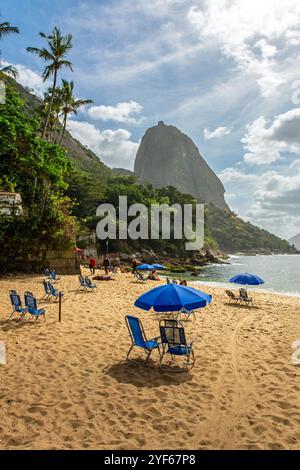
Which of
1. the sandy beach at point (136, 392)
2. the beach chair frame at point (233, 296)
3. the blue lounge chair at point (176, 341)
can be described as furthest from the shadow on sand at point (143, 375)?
the beach chair frame at point (233, 296)

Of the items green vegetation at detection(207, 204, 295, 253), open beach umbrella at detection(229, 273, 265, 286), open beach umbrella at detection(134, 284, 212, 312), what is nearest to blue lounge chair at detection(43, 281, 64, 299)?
open beach umbrella at detection(134, 284, 212, 312)

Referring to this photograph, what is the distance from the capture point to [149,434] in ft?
13.8

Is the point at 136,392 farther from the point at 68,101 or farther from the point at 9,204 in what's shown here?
the point at 68,101

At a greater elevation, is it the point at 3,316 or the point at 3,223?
the point at 3,223

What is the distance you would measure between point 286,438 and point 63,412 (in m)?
3.06

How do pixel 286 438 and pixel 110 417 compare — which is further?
pixel 110 417

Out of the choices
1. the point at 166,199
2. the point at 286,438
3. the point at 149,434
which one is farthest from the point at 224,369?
the point at 166,199

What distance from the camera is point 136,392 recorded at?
543 cm

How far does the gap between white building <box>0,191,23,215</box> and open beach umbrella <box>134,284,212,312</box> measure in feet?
57.7

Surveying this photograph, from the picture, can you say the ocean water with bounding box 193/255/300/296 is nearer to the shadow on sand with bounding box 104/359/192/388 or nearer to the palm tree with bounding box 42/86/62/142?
the palm tree with bounding box 42/86/62/142

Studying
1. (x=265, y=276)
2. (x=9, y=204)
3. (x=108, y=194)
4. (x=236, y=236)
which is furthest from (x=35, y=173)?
(x=236, y=236)

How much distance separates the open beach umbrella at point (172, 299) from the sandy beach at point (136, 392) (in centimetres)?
122
